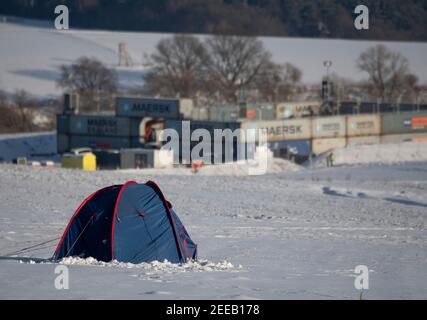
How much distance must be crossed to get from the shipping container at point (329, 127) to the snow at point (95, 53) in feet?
89.8

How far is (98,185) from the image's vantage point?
20.5 metres

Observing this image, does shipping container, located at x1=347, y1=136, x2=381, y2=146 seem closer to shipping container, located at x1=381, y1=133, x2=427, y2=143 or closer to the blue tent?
shipping container, located at x1=381, y1=133, x2=427, y2=143

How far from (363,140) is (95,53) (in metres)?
45.9

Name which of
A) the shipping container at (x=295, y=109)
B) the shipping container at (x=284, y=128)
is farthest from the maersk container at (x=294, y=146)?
the shipping container at (x=295, y=109)

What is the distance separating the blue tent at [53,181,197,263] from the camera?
11.2m

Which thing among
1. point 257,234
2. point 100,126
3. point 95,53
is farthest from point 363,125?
point 95,53

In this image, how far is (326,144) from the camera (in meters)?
40.2

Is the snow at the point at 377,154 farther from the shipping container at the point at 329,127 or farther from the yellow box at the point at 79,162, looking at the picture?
the yellow box at the point at 79,162

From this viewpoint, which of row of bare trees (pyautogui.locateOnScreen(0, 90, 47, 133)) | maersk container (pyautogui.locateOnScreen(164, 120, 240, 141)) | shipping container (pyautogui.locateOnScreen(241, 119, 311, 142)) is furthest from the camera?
Answer: row of bare trees (pyautogui.locateOnScreen(0, 90, 47, 133))

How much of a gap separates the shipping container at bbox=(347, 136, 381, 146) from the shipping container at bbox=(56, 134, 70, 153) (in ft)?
42.9

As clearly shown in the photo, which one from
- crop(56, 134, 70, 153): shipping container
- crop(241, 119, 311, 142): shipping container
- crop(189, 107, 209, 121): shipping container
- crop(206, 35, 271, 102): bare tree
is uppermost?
crop(206, 35, 271, 102): bare tree

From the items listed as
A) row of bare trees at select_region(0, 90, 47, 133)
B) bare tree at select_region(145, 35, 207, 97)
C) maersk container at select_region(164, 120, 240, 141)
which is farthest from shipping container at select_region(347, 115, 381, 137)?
bare tree at select_region(145, 35, 207, 97)
